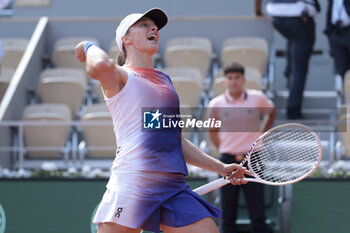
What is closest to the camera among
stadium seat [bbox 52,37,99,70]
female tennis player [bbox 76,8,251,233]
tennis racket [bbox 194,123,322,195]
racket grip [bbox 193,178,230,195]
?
female tennis player [bbox 76,8,251,233]

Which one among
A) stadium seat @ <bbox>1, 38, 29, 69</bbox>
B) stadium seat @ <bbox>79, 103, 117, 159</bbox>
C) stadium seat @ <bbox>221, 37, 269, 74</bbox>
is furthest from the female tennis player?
stadium seat @ <bbox>1, 38, 29, 69</bbox>

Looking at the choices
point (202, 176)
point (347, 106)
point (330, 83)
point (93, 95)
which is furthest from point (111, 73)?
point (330, 83)

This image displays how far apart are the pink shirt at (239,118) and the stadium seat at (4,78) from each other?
331 cm

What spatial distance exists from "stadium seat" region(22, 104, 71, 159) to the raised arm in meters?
4.41

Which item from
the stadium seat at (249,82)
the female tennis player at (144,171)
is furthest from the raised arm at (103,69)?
the stadium seat at (249,82)

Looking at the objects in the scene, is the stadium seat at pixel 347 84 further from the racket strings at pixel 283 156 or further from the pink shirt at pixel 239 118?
the racket strings at pixel 283 156

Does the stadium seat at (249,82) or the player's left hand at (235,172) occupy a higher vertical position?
the player's left hand at (235,172)

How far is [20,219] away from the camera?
5.98 metres

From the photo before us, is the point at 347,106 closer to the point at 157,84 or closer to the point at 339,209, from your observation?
the point at 339,209

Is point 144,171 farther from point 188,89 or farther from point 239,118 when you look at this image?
point 188,89

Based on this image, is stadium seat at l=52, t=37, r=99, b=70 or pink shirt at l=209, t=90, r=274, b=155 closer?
pink shirt at l=209, t=90, r=274, b=155

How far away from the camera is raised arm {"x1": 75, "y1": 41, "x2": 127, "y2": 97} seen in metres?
2.81

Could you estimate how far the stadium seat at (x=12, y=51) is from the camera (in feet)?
30.8

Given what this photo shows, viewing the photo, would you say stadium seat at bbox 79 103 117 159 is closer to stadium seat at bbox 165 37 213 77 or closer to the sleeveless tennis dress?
stadium seat at bbox 165 37 213 77
